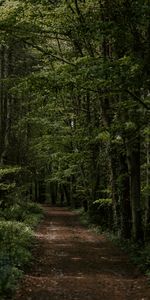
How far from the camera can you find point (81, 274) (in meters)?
12.6

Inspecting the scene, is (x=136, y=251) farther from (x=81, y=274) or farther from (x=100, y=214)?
(x=100, y=214)

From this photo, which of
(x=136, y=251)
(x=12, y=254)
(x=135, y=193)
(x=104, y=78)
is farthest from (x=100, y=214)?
(x=104, y=78)

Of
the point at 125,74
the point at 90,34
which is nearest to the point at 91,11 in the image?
the point at 90,34

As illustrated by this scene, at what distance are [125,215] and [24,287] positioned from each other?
8900mm

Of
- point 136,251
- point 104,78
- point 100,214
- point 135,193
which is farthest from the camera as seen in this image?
point 100,214

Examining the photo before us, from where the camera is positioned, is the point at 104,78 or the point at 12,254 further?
the point at 12,254

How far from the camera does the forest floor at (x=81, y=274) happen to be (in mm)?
10492

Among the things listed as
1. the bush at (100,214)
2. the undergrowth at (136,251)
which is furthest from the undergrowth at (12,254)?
the bush at (100,214)

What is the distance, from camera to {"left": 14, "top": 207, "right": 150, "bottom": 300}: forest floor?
10.5 meters

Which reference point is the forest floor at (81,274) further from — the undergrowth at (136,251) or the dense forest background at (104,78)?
the dense forest background at (104,78)

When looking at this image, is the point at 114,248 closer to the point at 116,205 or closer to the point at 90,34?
the point at 116,205

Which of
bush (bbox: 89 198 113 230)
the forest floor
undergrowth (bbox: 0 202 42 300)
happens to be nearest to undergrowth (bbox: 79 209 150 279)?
the forest floor

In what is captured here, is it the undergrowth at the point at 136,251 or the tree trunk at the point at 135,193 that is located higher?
the tree trunk at the point at 135,193

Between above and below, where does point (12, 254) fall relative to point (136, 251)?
above
